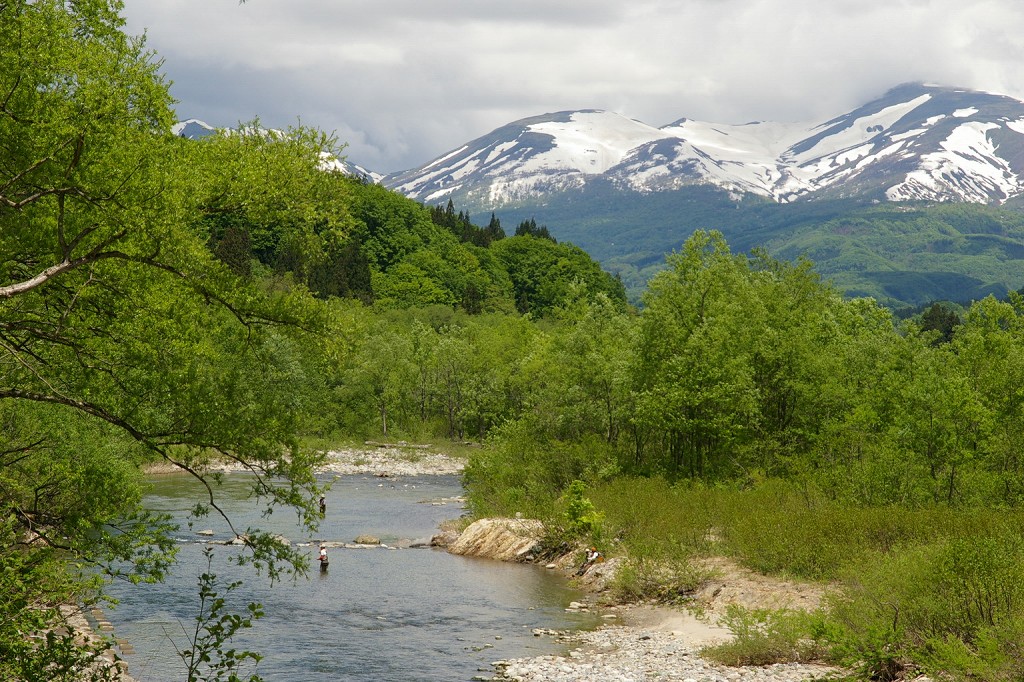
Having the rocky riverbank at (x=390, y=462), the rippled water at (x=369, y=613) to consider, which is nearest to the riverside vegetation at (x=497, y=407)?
the rippled water at (x=369, y=613)

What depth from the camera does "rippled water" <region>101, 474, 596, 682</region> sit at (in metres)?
24.8

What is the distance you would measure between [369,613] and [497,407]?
164ft

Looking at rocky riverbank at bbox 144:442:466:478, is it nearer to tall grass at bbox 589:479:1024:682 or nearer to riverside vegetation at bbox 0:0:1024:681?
riverside vegetation at bbox 0:0:1024:681

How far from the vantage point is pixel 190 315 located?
14344mm

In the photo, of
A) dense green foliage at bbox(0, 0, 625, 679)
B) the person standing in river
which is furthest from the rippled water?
dense green foliage at bbox(0, 0, 625, 679)

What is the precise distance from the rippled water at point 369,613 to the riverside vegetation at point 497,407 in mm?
1489

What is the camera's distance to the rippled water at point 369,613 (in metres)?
24.8

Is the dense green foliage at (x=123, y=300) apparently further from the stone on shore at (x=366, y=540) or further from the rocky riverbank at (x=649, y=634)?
the stone on shore at (x=366, y=540)

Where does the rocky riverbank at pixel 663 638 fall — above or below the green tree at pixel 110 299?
below

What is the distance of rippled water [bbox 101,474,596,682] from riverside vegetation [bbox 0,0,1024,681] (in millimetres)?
1489

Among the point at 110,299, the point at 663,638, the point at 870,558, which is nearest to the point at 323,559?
the point at 663,638

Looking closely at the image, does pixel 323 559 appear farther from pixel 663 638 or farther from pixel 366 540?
pixel 663 638

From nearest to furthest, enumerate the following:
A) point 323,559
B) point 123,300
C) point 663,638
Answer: point 123,300 < point 663,638 < point 323,559

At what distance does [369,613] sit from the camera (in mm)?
30719
